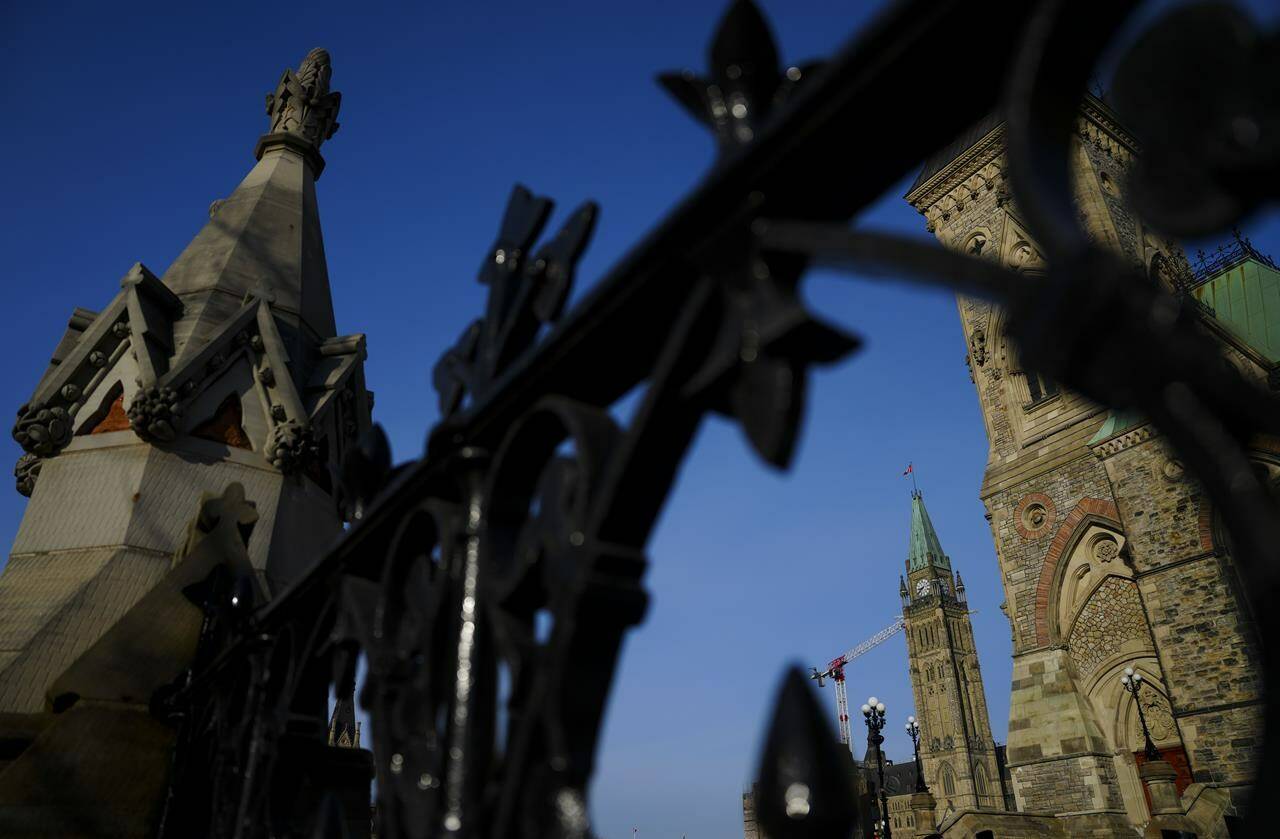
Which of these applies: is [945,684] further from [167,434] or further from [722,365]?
[722,365]

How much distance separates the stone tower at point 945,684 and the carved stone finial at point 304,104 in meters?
65.5

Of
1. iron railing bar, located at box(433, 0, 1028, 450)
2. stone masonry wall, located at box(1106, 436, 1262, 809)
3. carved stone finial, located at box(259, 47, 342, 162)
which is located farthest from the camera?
stone masonry wall, located at box(1106, 436, 1262, 809)

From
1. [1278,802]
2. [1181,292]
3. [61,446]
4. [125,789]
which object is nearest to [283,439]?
[61,446]

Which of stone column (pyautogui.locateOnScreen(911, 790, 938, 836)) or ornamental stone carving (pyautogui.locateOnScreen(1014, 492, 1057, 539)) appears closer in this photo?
stone column (pyautogui.locateOnScreen(911, 790, 938, 836))

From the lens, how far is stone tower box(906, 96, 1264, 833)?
14.0m

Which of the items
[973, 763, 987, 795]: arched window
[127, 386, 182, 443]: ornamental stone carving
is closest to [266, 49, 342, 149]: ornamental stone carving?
[127, 386, 182, 443]: ornamental stone carving

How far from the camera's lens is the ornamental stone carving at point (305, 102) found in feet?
17.5

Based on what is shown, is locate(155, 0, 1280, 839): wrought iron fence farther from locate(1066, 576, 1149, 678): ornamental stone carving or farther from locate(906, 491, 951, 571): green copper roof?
locate(906, 491, 951, 571): green copper roof

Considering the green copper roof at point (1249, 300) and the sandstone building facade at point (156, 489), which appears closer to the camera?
the sandstone building facade at point (156, 489)

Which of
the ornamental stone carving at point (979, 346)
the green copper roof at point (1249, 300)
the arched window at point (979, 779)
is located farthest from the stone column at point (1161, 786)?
the arched window at point (979, 779)

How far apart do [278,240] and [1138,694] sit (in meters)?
17.5

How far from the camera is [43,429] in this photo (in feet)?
12.5

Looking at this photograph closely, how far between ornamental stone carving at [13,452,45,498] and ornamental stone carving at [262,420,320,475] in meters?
1.06

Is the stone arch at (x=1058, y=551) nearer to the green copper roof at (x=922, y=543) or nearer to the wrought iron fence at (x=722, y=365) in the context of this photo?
the wrought iron fence at (x=722, y=365)
